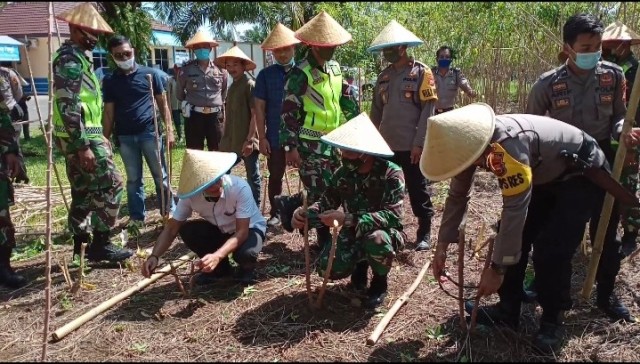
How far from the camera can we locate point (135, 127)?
4949 mm

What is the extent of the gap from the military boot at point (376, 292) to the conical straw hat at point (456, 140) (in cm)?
105

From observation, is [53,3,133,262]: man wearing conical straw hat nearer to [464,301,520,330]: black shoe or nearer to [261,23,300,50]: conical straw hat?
[261,23,300,50]: conical straw hat

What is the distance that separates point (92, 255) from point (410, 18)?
1150 centimetres

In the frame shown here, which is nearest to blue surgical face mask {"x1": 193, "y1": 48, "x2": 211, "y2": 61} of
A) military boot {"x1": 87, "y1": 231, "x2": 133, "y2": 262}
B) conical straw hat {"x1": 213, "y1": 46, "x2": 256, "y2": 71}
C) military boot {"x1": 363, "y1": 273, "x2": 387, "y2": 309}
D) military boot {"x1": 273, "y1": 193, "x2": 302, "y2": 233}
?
conical straw hat {"x1": 213, "y1": 46, "x2": 256, "y2": 71}

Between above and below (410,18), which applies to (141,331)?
below

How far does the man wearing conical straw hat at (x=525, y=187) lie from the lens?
2.31 meters

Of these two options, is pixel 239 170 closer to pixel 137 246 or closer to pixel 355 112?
pixel 137 246

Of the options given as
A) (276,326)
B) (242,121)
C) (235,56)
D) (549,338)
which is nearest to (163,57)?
(235,56)

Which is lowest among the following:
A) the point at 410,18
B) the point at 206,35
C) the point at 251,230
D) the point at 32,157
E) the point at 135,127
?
the point at 32,157

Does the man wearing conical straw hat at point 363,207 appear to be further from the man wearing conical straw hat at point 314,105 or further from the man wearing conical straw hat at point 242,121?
the man wearing conical straw hat at point 242,121

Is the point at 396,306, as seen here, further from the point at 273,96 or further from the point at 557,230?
the point at 273,96

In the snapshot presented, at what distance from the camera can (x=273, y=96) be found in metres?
4.76

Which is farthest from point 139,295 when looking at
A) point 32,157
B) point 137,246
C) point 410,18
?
point 410,18

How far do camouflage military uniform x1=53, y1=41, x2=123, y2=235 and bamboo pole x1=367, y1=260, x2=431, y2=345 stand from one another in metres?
2.24
